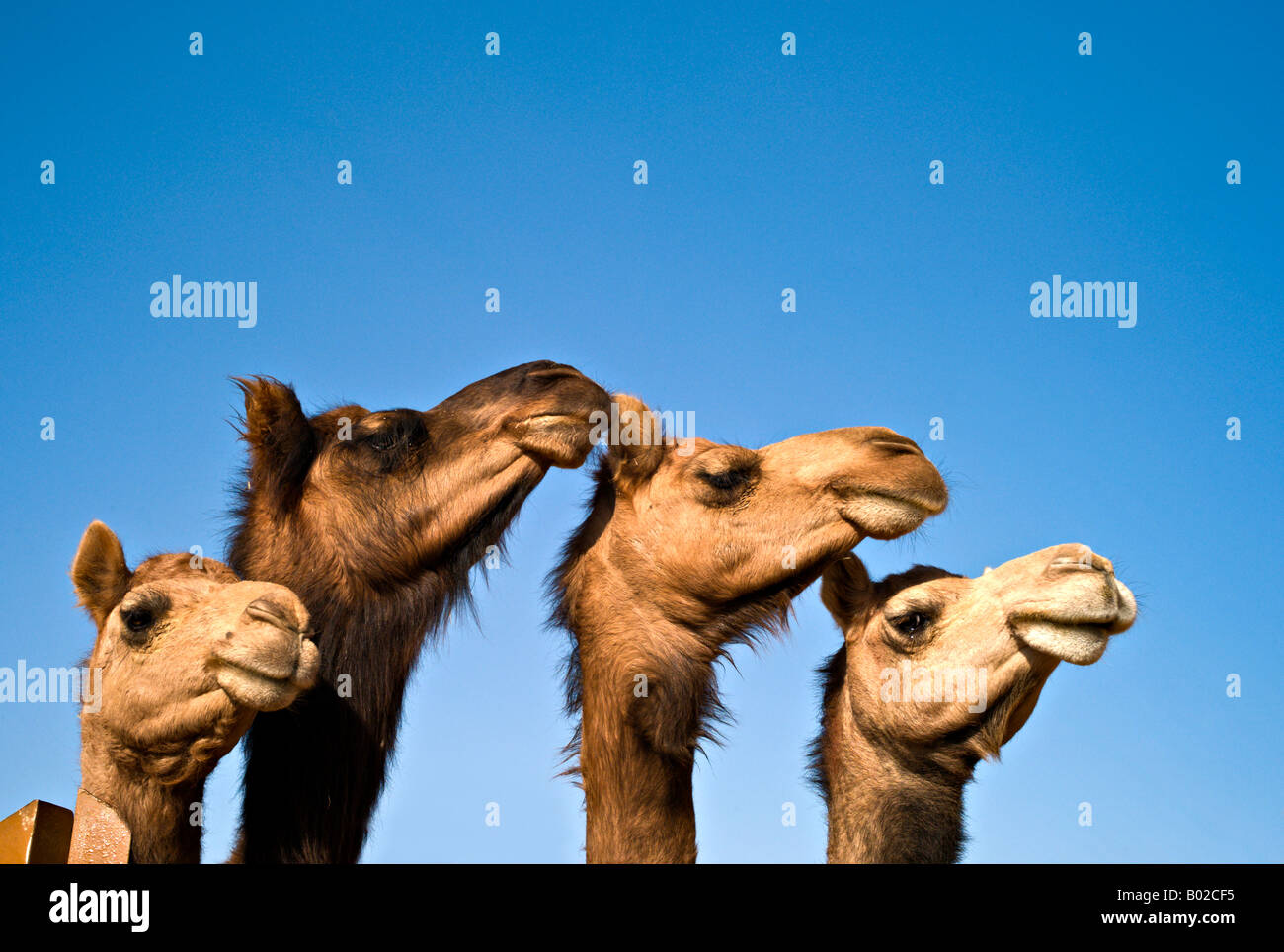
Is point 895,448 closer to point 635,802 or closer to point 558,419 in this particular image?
point 558,419

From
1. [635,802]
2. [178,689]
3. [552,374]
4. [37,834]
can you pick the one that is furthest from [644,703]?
[37,834]

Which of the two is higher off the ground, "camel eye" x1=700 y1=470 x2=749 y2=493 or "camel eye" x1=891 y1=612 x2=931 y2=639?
"camel eye" x1=700 y1=470 x2=749 y2=493

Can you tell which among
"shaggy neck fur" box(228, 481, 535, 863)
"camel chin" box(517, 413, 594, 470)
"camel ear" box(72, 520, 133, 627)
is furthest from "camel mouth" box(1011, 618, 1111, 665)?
"camel ear" box(72, 520, 133, 627)

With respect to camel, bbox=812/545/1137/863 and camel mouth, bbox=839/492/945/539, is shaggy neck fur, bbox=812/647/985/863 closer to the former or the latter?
camel, bbox=812/545/1137/863

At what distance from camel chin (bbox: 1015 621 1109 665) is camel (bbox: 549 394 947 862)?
3.35 ft

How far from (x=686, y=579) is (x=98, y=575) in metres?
3.62

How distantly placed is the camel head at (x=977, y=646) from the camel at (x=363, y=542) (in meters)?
2.42

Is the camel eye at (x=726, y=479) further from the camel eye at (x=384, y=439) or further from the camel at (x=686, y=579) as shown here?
the camel eye at (x=384, y=439)

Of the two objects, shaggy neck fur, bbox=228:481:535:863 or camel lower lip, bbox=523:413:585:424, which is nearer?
shaggy neck fur, bbox=228:481:535:863

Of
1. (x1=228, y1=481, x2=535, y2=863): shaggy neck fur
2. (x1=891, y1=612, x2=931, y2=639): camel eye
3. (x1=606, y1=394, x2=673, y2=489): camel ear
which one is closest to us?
(x1=228, y1=481, x2=535, y2=863): shaggy neck fur

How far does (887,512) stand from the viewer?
859 centimetres

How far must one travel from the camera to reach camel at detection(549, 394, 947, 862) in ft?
28.1
